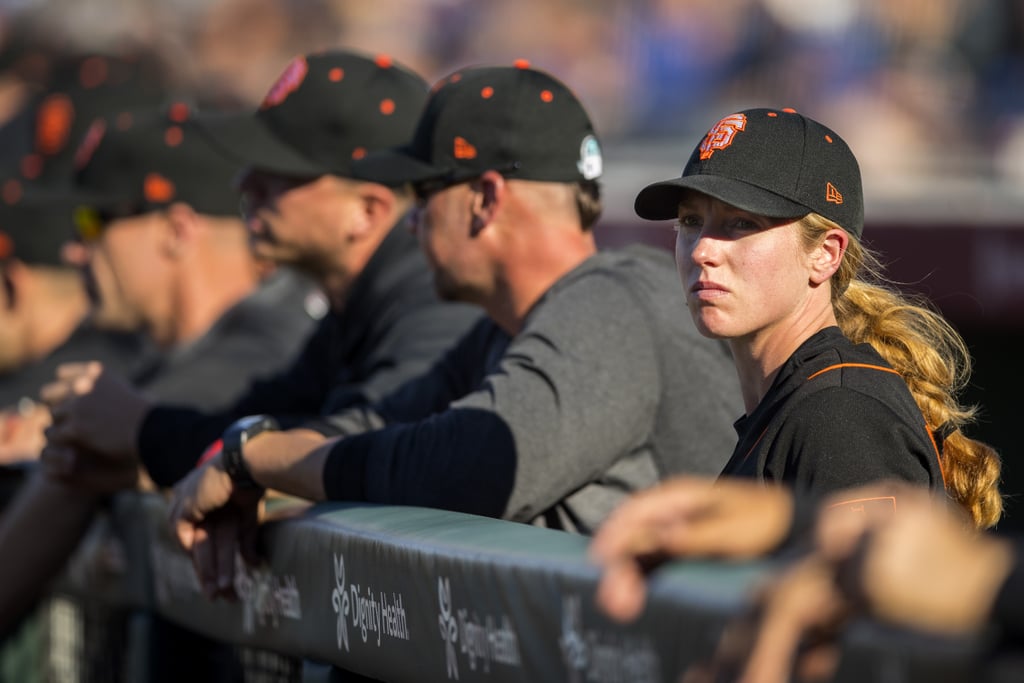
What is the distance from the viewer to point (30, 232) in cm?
681

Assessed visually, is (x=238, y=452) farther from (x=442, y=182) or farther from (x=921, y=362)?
(x=921, y=362)

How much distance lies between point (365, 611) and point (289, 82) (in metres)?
2.14

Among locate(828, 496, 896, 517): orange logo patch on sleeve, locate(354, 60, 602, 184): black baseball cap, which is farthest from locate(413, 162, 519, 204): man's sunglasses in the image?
locate(828, 496, 896, 517): orange logo patch on sleeve

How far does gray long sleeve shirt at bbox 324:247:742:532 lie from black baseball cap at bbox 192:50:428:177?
1.10 metres

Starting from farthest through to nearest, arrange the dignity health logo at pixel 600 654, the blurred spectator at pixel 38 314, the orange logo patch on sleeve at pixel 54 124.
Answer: the orange logo patch on sleeve at pixel 54 124
the blurred spectator at pixel 38 314
the dignity health logo at pixel 600 654

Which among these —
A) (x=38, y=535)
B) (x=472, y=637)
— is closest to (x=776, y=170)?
(x=472, y=637)

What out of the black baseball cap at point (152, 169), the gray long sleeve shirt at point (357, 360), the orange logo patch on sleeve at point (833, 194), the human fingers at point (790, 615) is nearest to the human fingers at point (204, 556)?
the gray long sleeve shirt at point (357, 360)

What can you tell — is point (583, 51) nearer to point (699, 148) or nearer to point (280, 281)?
point (280, 281)

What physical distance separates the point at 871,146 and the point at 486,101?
16.5ft

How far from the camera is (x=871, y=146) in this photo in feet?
26.5

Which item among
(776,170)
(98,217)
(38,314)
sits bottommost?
(38,314)

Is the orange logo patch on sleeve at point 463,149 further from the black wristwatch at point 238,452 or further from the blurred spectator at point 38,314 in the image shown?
the blurred spectator at point 38,314

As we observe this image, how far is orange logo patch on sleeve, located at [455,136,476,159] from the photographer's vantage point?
→ 3402 millimetres

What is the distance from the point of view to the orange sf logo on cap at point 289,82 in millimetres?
4289
